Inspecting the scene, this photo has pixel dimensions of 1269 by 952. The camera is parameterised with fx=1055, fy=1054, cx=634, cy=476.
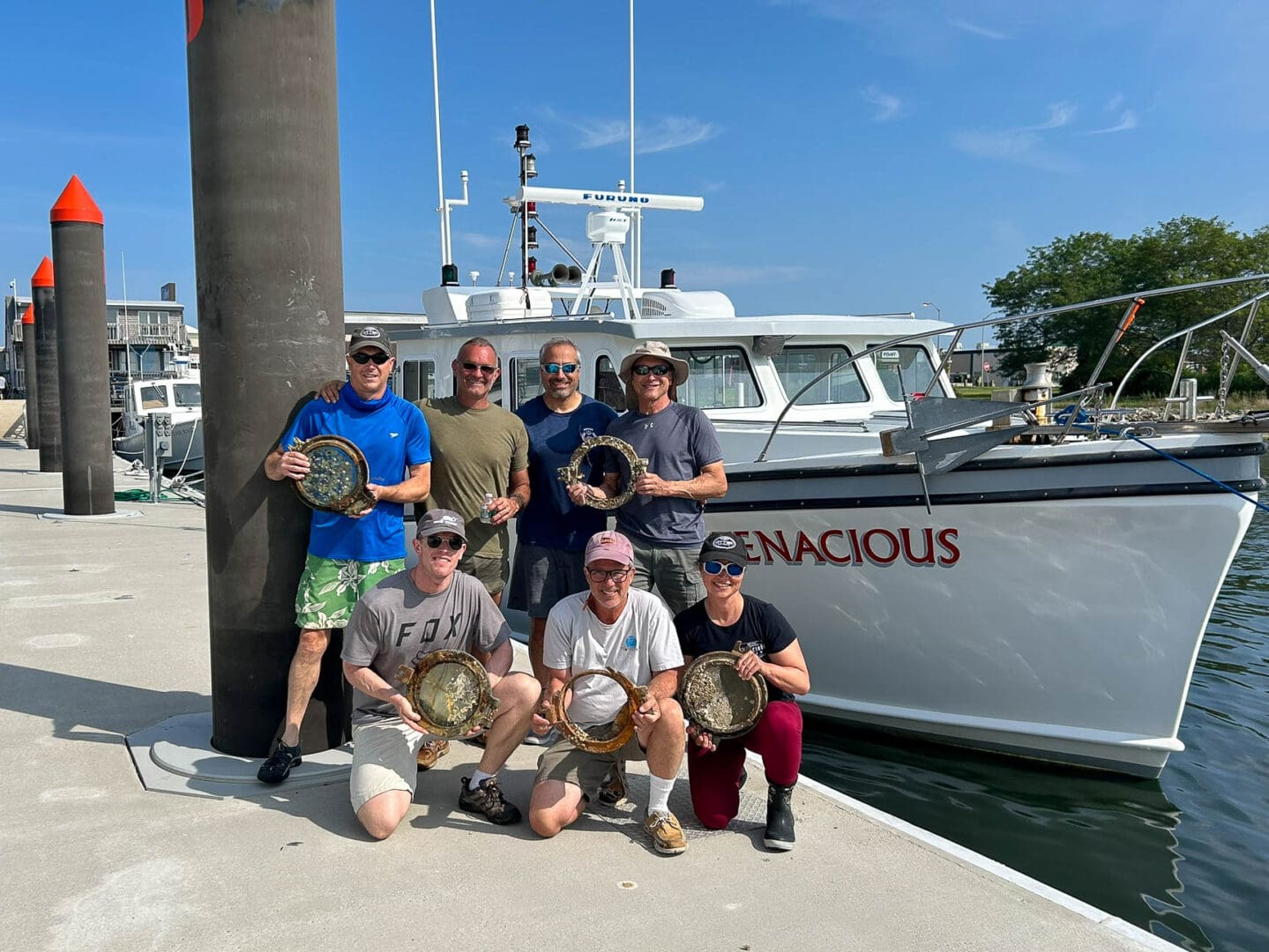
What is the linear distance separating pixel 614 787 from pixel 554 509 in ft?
4.02

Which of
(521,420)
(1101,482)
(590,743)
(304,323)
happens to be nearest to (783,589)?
(1101,482)

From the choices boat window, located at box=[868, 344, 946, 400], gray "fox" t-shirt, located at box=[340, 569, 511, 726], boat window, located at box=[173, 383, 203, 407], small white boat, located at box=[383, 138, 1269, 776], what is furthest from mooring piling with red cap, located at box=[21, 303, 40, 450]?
gray "fox" t-shirt, located at box=[340, 569, 511, 726]

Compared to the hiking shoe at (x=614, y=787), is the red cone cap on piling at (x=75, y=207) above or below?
above

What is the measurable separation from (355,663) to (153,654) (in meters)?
2.87

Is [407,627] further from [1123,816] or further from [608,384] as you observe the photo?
[1123,816]

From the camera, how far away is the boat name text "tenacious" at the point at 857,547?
5613 millimetres

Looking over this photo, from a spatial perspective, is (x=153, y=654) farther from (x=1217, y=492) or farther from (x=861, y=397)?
(x=1217, y=492)

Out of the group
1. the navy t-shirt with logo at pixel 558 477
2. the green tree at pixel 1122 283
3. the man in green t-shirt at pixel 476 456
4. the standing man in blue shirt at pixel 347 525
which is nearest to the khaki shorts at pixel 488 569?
the man in green t-shirt at pixel 476 456

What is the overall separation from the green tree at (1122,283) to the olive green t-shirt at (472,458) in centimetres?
3608

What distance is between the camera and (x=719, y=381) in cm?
734

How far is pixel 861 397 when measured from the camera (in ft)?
25.7

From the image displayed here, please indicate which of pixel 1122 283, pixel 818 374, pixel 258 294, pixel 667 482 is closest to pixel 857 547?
pixel 667 482

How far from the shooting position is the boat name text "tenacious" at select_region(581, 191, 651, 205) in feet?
30.9

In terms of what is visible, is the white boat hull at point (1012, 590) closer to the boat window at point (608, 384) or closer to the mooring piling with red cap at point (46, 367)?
the boat window at point (608, 384)
